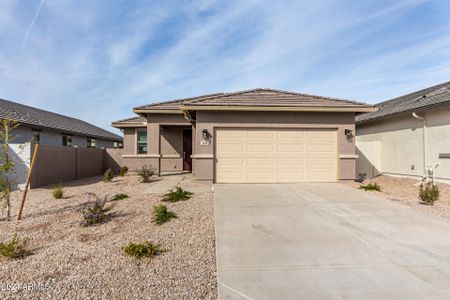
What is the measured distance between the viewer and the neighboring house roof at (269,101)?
859cm

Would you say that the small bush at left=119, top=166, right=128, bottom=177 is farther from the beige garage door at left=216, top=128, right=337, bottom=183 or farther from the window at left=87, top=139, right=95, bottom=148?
the window at left=87, top=139, right=95, bottom=148

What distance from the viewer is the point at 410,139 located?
10.1 meters

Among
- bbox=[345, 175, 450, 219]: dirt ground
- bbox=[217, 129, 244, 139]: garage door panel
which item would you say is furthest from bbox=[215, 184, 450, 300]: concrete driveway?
bbox=[217, 129, 244, 139]: garage door panel

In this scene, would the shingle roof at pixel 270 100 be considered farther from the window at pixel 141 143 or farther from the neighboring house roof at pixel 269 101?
the window at pixel 141 143

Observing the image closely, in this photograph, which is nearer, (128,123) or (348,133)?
(348,133)

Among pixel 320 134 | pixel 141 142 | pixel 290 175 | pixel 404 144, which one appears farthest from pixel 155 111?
pixel 404 144

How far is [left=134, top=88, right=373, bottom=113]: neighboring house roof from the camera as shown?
28.2ft

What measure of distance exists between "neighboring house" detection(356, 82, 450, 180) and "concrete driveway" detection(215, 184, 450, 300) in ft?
18.4

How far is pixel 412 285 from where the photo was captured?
8.13ft

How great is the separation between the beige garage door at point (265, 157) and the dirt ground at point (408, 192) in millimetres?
1965

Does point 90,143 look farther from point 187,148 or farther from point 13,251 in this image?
point 13,251

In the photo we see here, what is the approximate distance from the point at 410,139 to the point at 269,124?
713cm

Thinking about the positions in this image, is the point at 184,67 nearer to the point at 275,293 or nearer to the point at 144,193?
the point at 144,193

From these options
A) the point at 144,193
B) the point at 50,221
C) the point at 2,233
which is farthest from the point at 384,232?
the point at 2,233
